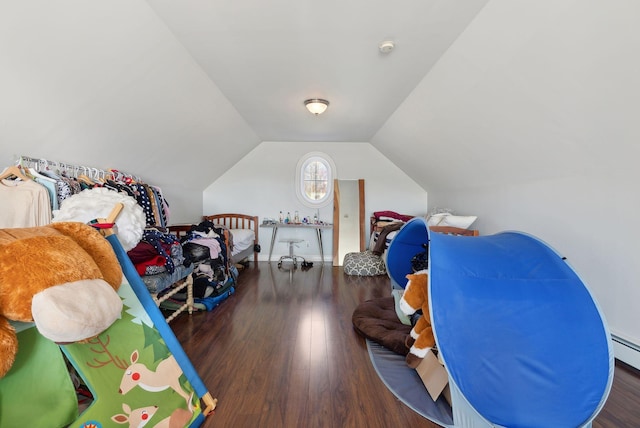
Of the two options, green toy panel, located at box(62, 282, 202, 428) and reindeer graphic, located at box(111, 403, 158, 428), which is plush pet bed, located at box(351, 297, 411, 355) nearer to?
green toy panel, located at box(62, 282, 202, 428)

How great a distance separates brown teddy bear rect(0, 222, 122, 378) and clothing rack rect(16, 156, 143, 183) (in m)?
1.25

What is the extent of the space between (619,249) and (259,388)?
2589mm

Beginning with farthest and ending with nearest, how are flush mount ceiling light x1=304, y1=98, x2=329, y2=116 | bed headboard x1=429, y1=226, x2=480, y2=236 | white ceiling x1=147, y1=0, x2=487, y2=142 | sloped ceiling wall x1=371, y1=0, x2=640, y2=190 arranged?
bed headboard x1=429, y1=226, x2=480, y2=236
flush mount ceiling light x1=304, y1=98, x2=329, y2=116
white ceiling x1=147, y1=0, x2=487, y2=142
sloped ceiling wall x1=371, y1=0, x2=640, y2=190

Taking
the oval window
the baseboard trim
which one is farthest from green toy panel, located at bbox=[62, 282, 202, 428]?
the oval window

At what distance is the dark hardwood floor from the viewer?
4.73ft

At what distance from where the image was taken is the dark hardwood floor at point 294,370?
1.44 m

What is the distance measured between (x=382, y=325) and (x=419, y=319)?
0.55m

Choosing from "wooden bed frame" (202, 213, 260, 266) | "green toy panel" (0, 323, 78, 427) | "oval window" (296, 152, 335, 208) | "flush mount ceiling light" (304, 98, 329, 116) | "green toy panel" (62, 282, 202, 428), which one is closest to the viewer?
"green toy panel" (0, 323, 78, 427)

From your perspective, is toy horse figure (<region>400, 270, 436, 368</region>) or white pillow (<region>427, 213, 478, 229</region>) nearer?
toy horse figure (<region>400, 270, 436, 368</region>)

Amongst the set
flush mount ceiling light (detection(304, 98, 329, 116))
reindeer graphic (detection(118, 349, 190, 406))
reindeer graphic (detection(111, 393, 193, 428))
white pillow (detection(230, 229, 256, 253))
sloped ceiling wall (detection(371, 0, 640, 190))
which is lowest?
reindeer graphic (detection(111, 393, 193, 428))

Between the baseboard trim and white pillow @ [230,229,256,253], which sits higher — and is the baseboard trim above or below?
below

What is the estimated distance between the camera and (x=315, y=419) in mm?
1424

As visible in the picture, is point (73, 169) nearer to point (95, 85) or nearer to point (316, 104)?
point (95, 85)

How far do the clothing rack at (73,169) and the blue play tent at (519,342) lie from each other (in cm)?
271
